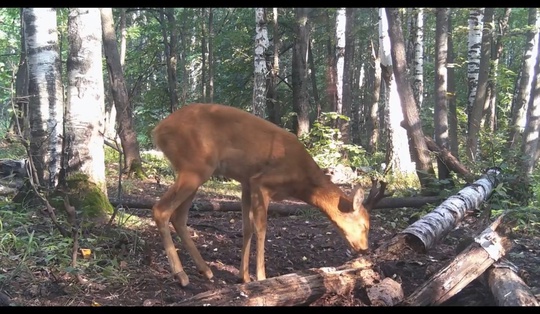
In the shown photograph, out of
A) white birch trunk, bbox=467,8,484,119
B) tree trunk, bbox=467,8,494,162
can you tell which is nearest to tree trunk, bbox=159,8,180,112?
tree trunk, bbox=467,8,494,162

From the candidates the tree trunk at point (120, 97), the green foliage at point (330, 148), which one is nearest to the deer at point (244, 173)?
the tree trunk at point (120, 97)

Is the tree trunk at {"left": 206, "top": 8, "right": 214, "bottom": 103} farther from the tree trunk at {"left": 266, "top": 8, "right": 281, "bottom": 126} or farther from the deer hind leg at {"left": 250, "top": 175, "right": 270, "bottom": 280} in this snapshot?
the deer hind leg at {"left": 250, "top": 175, "right": 270, "bottom": 280}

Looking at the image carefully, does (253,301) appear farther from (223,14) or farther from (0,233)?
(223,14)

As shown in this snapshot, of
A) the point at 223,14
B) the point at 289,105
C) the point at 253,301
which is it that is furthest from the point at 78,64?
the point at 289,105

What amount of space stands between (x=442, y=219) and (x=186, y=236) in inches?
116

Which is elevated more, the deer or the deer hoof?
the deer

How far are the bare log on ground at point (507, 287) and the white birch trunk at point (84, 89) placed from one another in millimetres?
4139

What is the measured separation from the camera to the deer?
4.82 metres

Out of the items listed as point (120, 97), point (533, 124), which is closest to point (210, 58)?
point (120, 97)

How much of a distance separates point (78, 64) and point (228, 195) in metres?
4.04

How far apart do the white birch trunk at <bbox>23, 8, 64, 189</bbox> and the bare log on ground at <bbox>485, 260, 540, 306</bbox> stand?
4840 mm

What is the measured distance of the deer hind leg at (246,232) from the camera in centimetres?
502

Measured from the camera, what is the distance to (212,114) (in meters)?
5.09

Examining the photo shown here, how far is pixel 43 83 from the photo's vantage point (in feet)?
22.6
